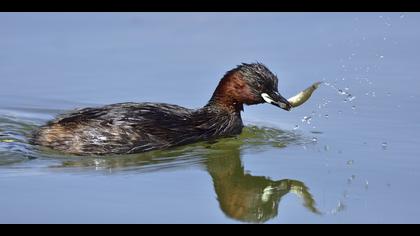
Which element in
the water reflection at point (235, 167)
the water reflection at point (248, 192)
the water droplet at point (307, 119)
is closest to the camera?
the water reflection at point (248, 192)

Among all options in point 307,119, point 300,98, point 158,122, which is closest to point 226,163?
point 158,122

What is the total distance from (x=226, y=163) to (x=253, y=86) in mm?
1204

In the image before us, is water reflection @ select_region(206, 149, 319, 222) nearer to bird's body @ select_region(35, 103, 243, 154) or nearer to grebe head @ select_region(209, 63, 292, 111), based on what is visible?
bird's body @ select_region(35, 103, 243, 154)

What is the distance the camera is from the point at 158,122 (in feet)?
34.2

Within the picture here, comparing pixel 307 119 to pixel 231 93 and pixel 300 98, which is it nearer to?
pixel 300 98

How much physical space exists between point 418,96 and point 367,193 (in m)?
3.21

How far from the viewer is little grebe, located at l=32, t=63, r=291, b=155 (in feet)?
33.1

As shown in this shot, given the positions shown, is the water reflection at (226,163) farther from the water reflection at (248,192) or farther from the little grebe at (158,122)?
the little grebe at (158,122)

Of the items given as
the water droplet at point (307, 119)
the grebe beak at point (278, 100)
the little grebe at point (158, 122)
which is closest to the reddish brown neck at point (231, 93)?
the little grebe at point (158, 122)

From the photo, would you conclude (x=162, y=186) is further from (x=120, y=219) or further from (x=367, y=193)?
(x=367, y=193)

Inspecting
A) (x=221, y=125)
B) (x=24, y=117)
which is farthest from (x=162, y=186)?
(x=24, y=117)

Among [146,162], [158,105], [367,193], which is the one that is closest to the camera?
[367,193]

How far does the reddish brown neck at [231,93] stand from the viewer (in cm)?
1086

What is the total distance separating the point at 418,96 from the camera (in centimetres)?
1154
